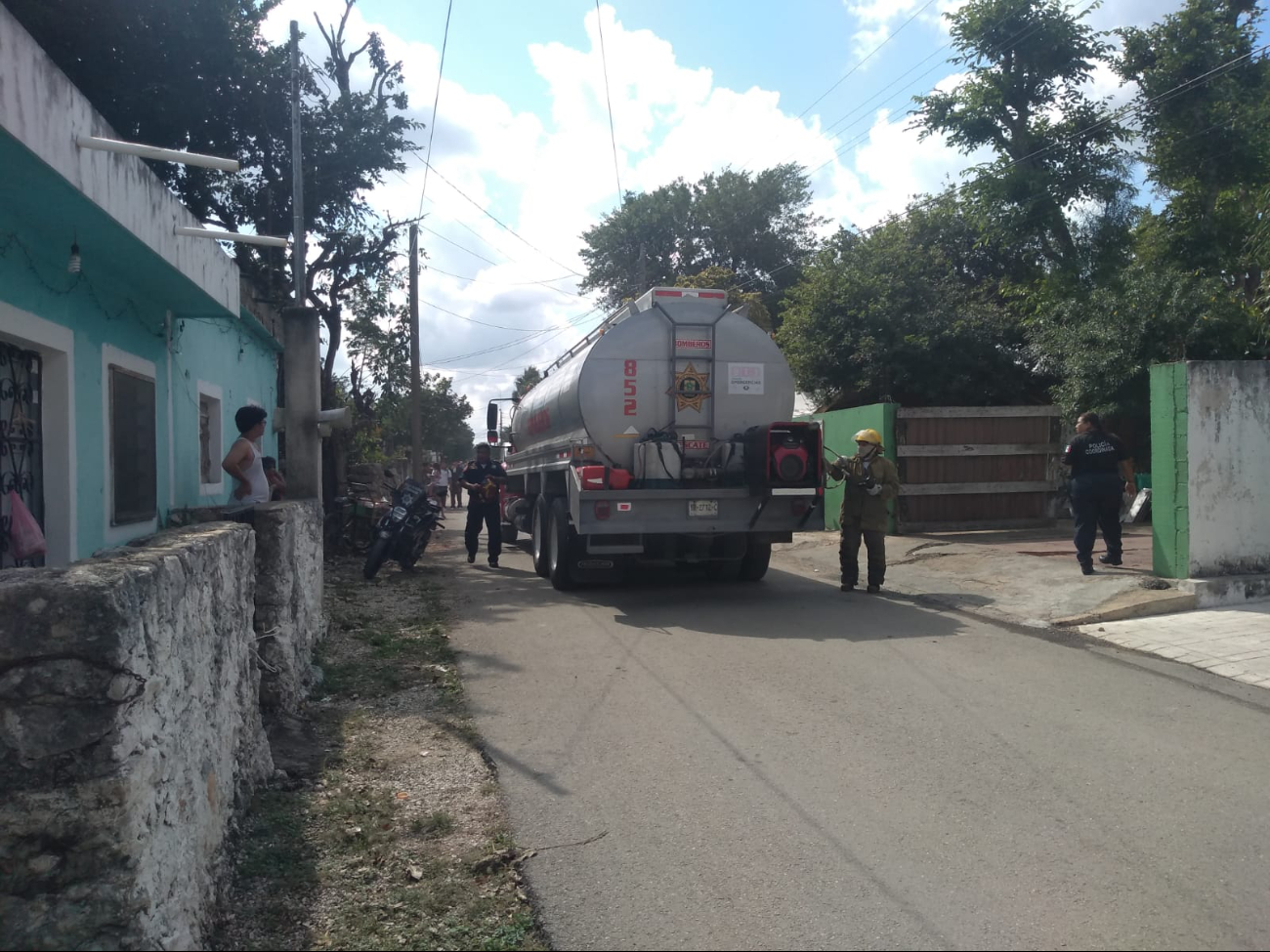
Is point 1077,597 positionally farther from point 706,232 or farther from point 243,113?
point 706,232

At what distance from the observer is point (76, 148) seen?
5066mm

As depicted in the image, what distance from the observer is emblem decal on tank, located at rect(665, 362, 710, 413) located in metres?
10.2

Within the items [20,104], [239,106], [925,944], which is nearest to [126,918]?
[925,944]

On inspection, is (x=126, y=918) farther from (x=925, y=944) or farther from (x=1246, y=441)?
(x=1246, y=441)

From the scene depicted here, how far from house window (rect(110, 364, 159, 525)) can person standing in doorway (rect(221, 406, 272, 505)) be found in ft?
2.85

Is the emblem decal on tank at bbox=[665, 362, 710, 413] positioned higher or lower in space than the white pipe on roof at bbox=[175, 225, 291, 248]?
lower

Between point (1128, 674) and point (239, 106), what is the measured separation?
15.8m

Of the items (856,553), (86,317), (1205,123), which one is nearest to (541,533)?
(856,553)

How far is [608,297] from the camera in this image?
38688mm

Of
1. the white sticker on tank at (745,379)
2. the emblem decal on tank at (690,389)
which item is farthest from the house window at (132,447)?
the white sticker on tank at (745,379)

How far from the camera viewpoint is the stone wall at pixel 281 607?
5488mm

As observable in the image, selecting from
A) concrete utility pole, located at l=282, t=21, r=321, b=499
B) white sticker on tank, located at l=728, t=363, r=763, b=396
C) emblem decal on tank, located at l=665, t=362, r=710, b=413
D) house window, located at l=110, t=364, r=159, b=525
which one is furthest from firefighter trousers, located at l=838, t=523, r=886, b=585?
house window, located at l=110, t=364, r=159, b=525

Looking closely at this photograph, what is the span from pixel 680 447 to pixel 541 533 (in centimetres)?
268

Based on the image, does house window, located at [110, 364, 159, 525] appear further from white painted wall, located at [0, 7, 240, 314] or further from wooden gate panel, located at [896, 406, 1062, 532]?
wooden gate panel, located at [896, 406, 1062, 532]
